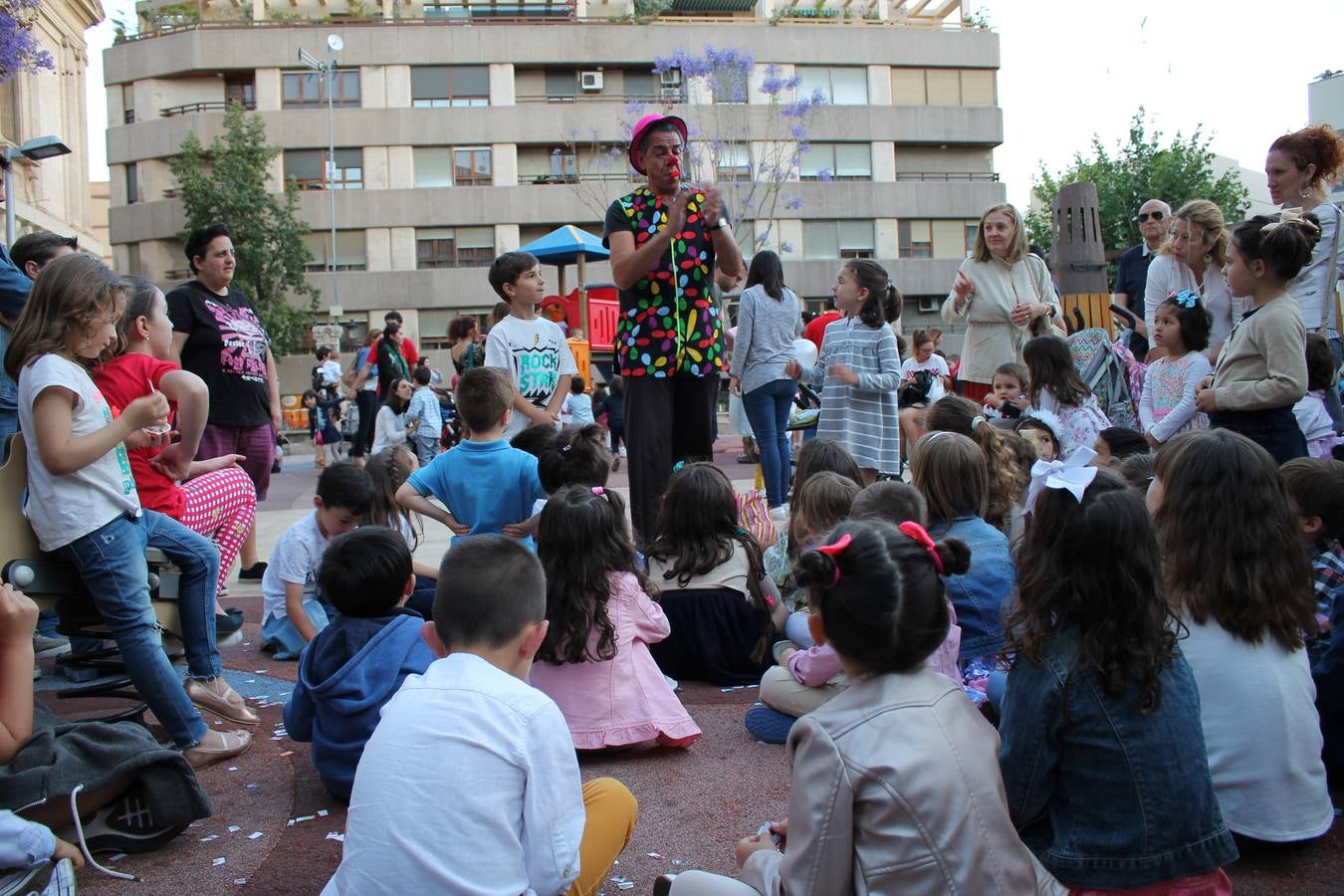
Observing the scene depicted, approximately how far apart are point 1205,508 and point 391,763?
2.12m

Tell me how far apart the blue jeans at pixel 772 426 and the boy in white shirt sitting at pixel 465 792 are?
5736 mm

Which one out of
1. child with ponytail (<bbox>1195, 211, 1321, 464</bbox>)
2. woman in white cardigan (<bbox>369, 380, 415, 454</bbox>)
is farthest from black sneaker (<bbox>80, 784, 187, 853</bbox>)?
woman in white cardigan (<bbox>369, 380, 415, 454</bbox>)

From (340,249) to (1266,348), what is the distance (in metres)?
38.9

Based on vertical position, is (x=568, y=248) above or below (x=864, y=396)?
above

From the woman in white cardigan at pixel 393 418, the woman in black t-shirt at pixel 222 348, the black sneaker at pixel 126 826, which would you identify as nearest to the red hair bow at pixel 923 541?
the black sneaker at pixel 126 826

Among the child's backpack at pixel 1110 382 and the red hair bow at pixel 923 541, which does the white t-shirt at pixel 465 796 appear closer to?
the red hair bow at pixel 923 541

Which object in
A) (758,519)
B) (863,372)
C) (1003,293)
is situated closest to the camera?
(758,519)

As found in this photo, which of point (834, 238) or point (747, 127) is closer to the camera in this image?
point (747, 127)

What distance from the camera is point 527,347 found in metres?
6.46

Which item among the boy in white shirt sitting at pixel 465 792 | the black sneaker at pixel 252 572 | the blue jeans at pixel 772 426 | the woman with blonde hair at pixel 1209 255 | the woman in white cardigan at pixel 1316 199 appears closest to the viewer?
the boy in white shirt sitting at pixel 465 792

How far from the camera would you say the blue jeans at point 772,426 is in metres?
8.02

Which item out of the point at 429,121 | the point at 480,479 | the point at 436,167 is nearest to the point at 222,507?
the point at 480,479

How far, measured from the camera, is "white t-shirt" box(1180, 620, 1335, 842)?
2.73 metres

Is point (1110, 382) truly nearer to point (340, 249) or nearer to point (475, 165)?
point (475, 165)
